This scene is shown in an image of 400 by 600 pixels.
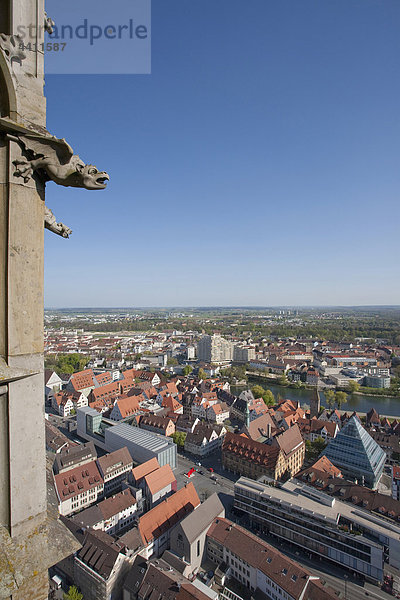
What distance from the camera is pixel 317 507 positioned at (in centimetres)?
1003

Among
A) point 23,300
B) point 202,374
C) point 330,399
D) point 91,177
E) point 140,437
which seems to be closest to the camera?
point 23,300

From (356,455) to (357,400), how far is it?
16.0 m

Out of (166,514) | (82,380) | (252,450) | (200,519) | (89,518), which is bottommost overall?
(89,518)

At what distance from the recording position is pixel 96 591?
26.7ft

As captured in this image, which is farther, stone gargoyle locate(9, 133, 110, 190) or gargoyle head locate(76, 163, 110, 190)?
gargoyle head locate(76, 163, 110, 190)

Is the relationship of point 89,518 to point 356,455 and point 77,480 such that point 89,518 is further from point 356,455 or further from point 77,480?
point 356,455

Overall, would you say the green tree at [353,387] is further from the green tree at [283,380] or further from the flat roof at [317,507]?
the flat roof at [317,507]

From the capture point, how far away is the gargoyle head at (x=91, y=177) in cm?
154

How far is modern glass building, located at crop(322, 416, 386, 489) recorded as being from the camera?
536 inches

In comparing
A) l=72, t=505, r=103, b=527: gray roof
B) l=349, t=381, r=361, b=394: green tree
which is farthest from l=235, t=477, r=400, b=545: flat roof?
l=349, t=381, r=361, b=394: green tree

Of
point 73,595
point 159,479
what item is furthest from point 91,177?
point 159,479

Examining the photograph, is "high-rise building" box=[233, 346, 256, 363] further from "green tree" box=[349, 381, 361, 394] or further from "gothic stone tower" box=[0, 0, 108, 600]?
"gothic stone tower" box=[0, 0, 108, 600]

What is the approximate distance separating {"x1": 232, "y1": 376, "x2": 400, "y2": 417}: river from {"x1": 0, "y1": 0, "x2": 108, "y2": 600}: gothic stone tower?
2718 centimetres

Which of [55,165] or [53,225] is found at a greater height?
[55,165]
